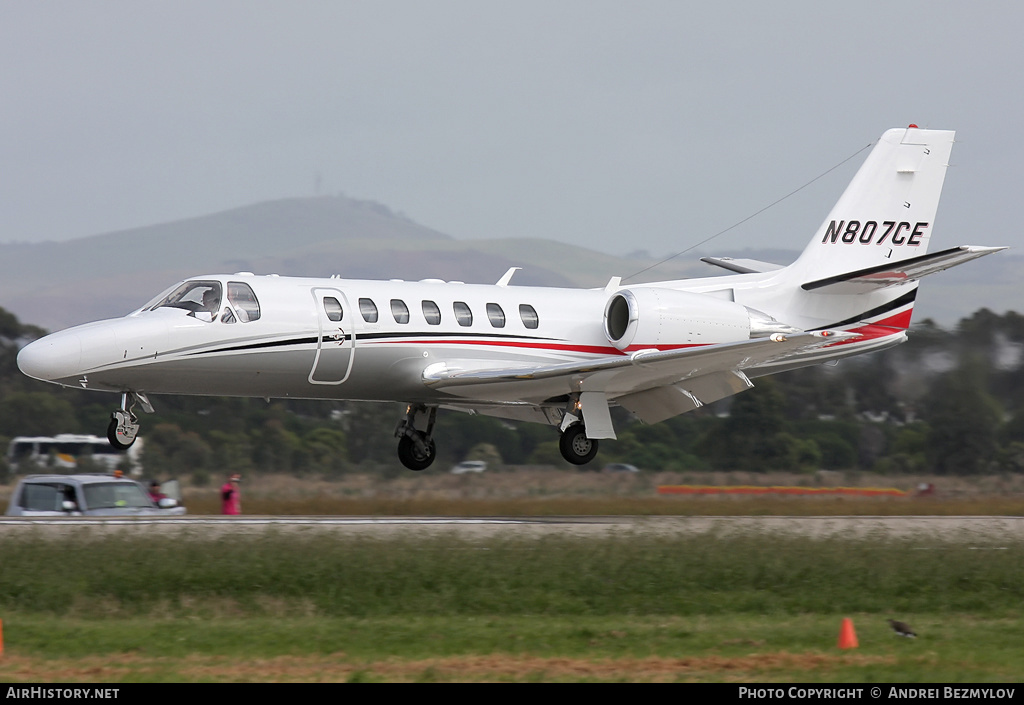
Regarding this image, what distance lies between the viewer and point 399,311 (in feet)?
65.3

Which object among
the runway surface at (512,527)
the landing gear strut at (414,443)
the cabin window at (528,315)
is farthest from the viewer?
the landing gear strut at (414,443)

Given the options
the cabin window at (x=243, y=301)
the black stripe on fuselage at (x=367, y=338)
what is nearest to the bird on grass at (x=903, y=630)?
the black stripe on fuselage at (x=367, y=338)

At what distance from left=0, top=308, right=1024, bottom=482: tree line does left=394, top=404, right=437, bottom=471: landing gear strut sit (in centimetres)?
839

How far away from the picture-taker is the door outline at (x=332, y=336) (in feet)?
63.1

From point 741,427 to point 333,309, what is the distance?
2228cm

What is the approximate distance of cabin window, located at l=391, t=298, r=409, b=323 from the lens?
1986 centimetres

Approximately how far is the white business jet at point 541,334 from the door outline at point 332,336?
0.07 ft

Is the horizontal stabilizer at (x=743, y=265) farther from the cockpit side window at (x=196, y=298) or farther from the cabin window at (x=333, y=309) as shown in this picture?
the cockpit side window at (x=196, y=298)

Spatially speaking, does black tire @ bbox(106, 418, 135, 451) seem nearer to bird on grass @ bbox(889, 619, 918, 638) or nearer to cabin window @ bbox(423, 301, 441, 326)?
cabin window @ bbox(423, 301, 441, 326)

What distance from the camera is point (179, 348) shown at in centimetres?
1845

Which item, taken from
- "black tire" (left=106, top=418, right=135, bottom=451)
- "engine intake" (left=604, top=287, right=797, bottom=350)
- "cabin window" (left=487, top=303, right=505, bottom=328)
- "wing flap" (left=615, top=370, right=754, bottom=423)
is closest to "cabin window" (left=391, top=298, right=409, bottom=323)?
"cabin window" (left=487, top=303, right=505, bottom=328)

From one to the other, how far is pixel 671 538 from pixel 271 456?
26134mm

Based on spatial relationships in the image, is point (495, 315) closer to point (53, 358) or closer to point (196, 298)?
point (196, 298)

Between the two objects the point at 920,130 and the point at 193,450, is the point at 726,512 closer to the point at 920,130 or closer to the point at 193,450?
the point at 920,130
